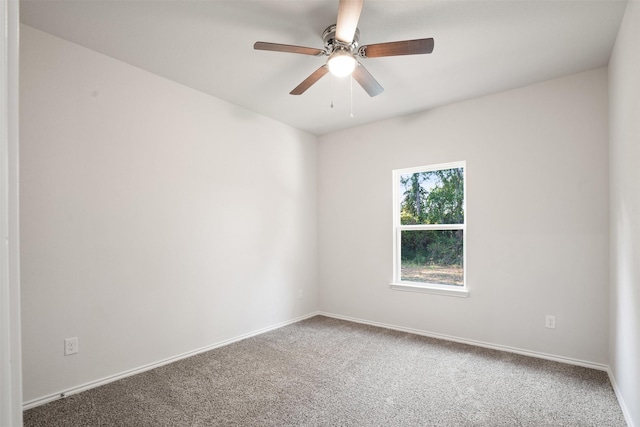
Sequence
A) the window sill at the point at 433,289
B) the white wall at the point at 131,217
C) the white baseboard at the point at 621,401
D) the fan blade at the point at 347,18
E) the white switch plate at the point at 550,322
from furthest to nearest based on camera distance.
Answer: the window sill at the point at 433,289
the white switch plate at the point at 550,322
the white wall at the point at 131,217
the white baseboard at the point at 621,401
the fan blade at the point at 347,18

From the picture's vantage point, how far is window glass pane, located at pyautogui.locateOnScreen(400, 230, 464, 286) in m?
3.74

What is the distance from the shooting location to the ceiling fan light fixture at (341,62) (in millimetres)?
2244

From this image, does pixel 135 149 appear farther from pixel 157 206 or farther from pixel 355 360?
pixel 355 360

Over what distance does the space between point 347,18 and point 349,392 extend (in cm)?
243

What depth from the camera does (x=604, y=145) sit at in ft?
9.46

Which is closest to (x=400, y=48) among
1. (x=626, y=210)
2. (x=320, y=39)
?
(x=320, y=39)

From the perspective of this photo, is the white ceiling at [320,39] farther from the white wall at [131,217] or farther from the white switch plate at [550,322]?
the white switch plate at [550,322]

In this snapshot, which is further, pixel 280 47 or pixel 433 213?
pixel 433 213

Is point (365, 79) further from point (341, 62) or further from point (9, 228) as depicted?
point (9, 228)

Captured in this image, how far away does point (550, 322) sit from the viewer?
10.1 ft

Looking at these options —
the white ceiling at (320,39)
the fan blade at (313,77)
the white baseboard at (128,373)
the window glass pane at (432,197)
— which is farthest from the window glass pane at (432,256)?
the fan blade at (313,77)

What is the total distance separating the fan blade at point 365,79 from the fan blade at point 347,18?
29cm

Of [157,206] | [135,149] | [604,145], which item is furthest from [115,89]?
[604,145]

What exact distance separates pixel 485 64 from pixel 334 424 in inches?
114
